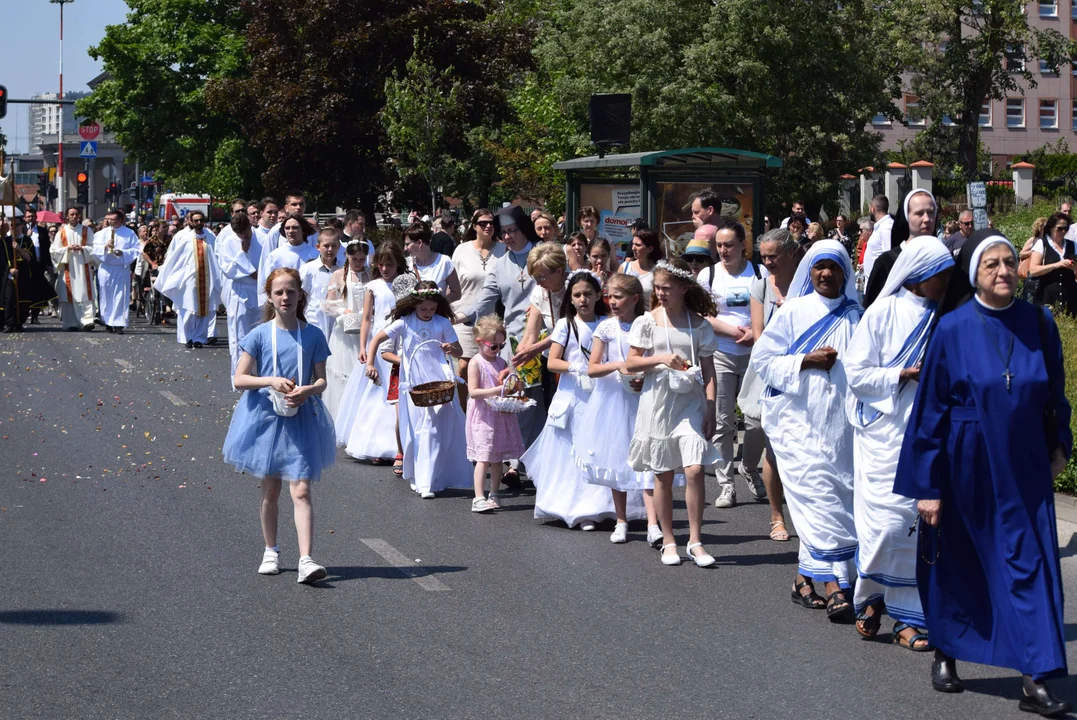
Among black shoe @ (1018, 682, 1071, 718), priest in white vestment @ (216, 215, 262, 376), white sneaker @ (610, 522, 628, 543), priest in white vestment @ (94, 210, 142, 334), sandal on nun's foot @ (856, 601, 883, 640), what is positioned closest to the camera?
black shoe @ (1018, 682, 1071, 718)

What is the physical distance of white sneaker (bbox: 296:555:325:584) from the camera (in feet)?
26.5

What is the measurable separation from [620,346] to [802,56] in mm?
35172

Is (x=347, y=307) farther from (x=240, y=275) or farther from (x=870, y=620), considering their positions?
(x=870, y=620)

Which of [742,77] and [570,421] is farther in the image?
[742,77]

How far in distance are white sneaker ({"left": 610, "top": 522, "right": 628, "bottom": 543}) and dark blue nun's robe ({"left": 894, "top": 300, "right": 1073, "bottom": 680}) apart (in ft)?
11.0

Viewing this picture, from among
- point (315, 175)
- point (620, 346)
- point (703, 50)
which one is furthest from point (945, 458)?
point (315, 175)

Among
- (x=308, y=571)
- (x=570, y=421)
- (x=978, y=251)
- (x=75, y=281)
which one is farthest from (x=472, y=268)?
(x=75, y=281)

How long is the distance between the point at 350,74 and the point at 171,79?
2246 centimetres

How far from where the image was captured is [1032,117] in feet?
285

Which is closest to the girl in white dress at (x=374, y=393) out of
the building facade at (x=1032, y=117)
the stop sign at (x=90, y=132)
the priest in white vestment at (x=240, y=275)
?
the priest in white vestment at (x=240, y=275)

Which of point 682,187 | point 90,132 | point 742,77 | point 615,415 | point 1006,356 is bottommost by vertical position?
point 615,415

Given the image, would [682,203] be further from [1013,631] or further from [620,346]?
[1013,631]

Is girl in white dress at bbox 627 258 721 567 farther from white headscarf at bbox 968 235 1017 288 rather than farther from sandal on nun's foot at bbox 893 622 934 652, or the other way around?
white headscarf at bbox 968 235 1017 288

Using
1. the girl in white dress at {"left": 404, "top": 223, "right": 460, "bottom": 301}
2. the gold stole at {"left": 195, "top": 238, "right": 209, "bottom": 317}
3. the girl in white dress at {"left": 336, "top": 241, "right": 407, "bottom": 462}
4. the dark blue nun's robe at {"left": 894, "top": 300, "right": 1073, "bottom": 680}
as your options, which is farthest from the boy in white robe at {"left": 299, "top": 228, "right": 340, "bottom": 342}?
the gold stole at {"left": 195, "top": 238, "right": 209, "bottom": 317}
